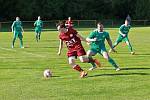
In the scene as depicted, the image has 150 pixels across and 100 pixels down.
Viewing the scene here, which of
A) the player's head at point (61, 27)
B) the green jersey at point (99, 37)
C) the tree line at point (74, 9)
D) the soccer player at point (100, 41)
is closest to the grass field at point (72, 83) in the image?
the soccer player at point (100, 41)

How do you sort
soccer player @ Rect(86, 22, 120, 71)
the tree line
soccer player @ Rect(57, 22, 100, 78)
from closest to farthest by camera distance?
soccer player @ Rect(57, 22, 100, 78), soccer player @ Rect(86, 22, 120, 71), the tree line

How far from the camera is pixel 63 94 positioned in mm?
11820

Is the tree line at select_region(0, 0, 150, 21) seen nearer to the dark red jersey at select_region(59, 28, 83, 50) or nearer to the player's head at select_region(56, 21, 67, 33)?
the dark red jersey at select_region(59, 28, 83, 50)

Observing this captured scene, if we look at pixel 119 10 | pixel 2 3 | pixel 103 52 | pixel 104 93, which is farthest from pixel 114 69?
pixel 119 10

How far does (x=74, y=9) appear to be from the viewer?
8175 cm

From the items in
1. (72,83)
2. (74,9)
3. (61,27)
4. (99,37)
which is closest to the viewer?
(72,83)

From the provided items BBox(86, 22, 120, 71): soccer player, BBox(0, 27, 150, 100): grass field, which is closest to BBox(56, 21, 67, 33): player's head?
BBox(0, 27, 150, 100): grass field

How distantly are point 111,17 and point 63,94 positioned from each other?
76177mm

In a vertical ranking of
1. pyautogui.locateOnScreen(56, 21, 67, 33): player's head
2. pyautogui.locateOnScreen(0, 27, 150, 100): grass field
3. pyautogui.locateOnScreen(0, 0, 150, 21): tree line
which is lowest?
pyautogui.locateOnScreen(0, 27, 150, 100): grass field

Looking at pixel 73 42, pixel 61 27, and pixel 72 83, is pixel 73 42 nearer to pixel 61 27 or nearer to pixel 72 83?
pixel 61 27

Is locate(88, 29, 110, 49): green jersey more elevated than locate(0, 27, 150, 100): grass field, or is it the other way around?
locate(88, 29, 110, 49): green jersey

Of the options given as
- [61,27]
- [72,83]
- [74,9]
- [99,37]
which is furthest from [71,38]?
[74,9]

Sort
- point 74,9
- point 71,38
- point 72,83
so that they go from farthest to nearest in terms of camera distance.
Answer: point 74,9 < point 71,38 < point 72,83

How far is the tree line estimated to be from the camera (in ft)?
254
